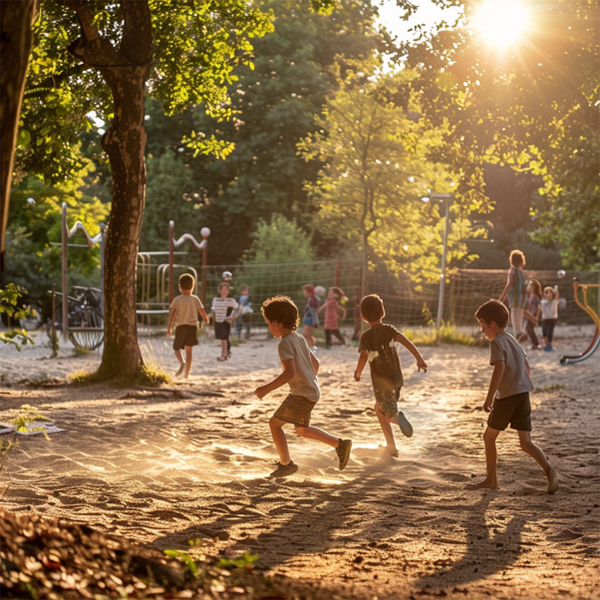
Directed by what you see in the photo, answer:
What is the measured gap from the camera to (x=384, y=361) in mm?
8062

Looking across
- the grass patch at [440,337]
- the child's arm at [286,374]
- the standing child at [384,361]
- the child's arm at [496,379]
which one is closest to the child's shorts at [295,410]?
the child's arm at [286,374]

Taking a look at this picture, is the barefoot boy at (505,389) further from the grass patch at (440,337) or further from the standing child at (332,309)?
the grass patch at (440,337)

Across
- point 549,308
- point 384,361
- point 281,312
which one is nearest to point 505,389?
point 384,361

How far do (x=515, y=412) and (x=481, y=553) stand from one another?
1.78 meters

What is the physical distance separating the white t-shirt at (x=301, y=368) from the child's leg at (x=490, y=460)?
137cm

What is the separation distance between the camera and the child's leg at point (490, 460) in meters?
6.82

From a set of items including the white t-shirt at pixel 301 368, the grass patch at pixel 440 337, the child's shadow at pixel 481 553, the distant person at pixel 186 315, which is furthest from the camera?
the grass patch at pixel 440 337

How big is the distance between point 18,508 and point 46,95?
9.78 metres

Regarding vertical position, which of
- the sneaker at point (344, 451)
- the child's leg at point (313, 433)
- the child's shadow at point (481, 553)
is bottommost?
the child's shadow at point (481, 553)

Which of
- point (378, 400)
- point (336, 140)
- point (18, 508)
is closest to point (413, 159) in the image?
point (336, 140)

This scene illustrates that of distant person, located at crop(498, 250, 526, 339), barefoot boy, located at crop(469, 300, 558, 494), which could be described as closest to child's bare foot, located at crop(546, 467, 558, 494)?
barefoot boy, located at crop(469, 300, 558, 494)

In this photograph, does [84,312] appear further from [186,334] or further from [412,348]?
[412,348]

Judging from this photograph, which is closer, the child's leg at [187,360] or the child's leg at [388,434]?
the child's leg at [388,434]

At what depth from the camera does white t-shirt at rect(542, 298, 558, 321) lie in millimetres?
20562
